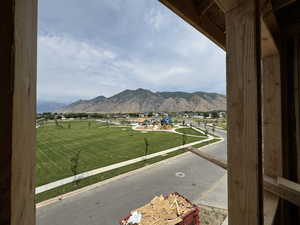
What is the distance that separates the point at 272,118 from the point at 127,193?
589 centimetres

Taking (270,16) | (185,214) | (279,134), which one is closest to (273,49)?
(270,16)

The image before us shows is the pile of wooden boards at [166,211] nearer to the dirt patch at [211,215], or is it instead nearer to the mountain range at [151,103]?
the dirt patch at [211,215]

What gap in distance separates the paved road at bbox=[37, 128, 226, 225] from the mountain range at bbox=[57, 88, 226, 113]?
295 feet

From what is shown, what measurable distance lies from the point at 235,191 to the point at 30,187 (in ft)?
3.26

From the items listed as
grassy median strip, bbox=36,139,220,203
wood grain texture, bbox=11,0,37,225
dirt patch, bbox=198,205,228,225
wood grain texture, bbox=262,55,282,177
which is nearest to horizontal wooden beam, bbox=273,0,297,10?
wood grain texture, bbox=262,55,282,177

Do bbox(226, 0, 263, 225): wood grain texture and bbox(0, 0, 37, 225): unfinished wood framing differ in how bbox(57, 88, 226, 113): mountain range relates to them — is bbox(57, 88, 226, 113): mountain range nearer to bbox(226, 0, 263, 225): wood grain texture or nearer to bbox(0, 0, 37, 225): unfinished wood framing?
bbox(226, 0, 263, 225): wood grain texture

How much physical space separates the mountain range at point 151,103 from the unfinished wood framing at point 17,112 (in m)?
97.3

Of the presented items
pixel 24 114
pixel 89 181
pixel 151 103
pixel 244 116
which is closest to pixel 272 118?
pixel 244 116

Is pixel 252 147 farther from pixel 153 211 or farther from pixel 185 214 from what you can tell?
pixel 153 211

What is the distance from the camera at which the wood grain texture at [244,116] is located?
855 millimetres

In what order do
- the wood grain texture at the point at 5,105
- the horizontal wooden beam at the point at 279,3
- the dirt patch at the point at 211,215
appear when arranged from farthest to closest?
the dirt patch at the point at 211,215
the horizontal wooden beam at the point at 279,3
the wood grain texture at the point at 5,105

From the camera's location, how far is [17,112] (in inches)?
15.0

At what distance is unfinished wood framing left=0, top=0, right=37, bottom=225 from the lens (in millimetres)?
346

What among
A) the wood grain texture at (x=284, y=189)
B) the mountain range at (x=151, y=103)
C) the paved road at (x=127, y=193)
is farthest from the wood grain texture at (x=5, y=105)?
the mountain range at (x=151, y=103)
